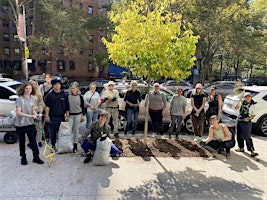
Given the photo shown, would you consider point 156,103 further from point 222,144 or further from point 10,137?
point 10,137

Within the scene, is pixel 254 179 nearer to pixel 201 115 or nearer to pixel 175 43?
pixel 201 115

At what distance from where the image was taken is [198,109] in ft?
21.5

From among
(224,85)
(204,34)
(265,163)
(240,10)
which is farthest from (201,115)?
(240,10)

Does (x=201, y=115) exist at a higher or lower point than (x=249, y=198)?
higher

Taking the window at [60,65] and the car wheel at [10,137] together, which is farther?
the window at [60,65]

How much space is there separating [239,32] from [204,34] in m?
2.83

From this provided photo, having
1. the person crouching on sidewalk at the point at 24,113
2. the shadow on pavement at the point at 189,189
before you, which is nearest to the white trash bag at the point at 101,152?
the shadow on pavement at the point at 189,189

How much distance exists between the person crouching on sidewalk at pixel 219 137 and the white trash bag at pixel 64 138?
3368mm

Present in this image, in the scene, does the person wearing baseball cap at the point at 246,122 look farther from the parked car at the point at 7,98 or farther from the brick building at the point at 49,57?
the brick building at the point at 49,57

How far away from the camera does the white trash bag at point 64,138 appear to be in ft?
18.1

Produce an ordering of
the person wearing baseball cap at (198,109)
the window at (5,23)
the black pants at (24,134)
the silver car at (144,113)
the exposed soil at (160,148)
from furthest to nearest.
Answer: the window at (5,23) → the silver car at (144,113) → the person wearing baseball cap at (198,109) → the exposed soil at (160,148) → the black pants at (24,134)

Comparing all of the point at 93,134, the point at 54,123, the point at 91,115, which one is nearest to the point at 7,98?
the point at 54,123

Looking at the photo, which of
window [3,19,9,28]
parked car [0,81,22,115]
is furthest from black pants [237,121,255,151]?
window [3,19,9,28]

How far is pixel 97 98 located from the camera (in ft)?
21.4
